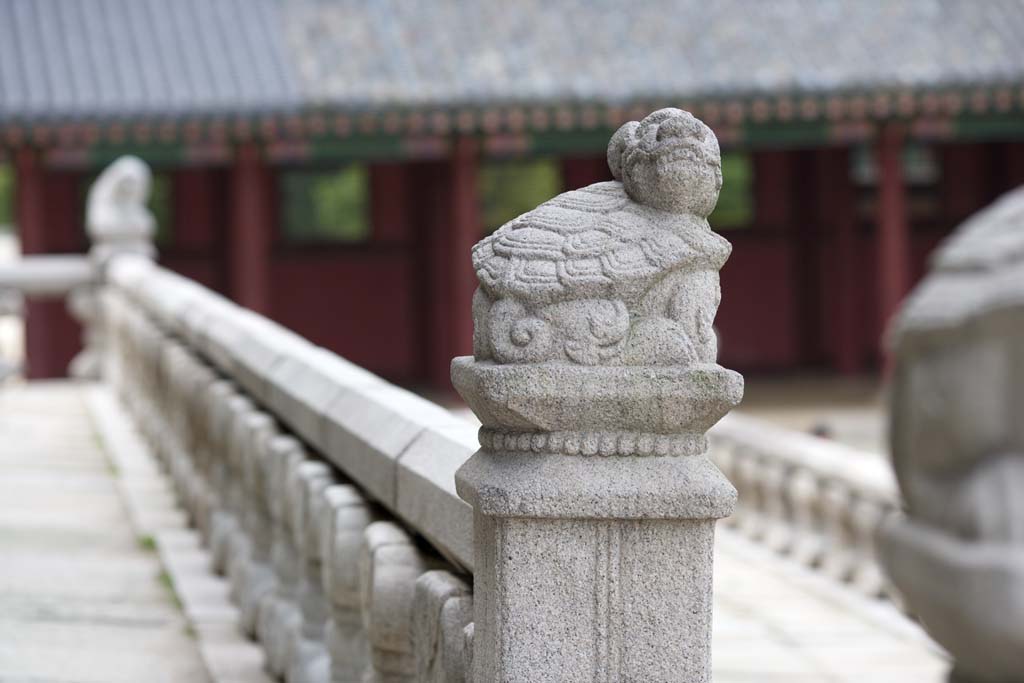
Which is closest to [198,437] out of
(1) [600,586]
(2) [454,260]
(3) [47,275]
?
(1) [600,586]

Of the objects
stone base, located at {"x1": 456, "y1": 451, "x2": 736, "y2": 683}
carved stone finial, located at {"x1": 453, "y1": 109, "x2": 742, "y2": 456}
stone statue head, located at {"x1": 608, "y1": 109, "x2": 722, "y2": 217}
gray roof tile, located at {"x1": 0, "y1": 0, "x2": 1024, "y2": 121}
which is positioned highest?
gray roof tile, located at {"x1": 0, "y1": 0, "x2": 1024, "y2": 121}

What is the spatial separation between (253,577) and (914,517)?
370 cm

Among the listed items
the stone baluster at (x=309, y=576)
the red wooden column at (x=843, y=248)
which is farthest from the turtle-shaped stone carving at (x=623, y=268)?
the red wooden column at (x=843, y=248)

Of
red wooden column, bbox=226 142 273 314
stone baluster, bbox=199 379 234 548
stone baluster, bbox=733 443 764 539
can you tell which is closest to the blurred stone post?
red wooden column, bbox=226 142 273 314

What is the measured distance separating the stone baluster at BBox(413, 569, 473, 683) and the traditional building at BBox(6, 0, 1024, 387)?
39.0 ft

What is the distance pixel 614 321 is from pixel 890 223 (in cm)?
1370

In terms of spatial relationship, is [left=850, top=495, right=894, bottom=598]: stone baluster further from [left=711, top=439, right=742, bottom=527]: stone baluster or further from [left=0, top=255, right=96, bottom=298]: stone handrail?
[left=0, top=255, right=96, bottom=298]: stone handrail

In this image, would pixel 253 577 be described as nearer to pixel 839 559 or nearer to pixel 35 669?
pixel 35 669

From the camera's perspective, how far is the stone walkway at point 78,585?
468 centimetres

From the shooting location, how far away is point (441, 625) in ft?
9.87

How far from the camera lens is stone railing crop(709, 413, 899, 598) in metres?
7.71

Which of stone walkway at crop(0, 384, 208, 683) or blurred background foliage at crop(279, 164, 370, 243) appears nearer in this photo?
stone walkway at crop(0, 384, 208, 683)

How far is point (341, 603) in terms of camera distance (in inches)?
150

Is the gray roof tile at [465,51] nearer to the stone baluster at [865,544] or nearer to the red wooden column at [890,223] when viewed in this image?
the red wooden column at [890,223]
